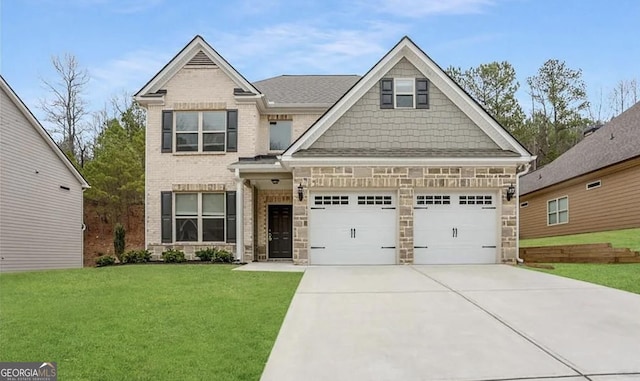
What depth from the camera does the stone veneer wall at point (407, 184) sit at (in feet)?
42.8

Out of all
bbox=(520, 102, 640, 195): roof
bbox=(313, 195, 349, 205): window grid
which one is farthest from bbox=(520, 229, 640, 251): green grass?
bbox=(313, 195, 349, 205): window grid

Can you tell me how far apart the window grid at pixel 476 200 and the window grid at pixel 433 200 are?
41 centimetres

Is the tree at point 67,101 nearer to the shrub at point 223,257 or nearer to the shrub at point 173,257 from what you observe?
the shrub at point 173,257

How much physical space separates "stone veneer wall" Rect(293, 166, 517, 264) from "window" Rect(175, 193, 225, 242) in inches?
149

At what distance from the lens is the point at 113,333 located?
5.48 meters

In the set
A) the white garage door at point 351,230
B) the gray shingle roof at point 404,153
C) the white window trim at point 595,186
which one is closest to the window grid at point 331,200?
the white garage door at point 351,230

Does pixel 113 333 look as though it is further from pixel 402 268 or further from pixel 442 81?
pixel 442 81

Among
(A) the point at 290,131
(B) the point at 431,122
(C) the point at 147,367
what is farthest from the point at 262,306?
(A) the point at 290,131

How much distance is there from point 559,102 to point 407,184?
1233 inches

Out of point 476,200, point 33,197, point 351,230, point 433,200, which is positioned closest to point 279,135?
point 351,230

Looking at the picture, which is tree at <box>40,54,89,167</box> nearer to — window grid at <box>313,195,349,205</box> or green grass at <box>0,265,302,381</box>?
window grid at <box>313,195,349,205</box>

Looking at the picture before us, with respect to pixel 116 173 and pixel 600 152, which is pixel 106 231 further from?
pixel 600 152

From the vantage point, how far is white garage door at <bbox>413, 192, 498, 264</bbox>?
13.2m

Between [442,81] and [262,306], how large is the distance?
31.8 ft
